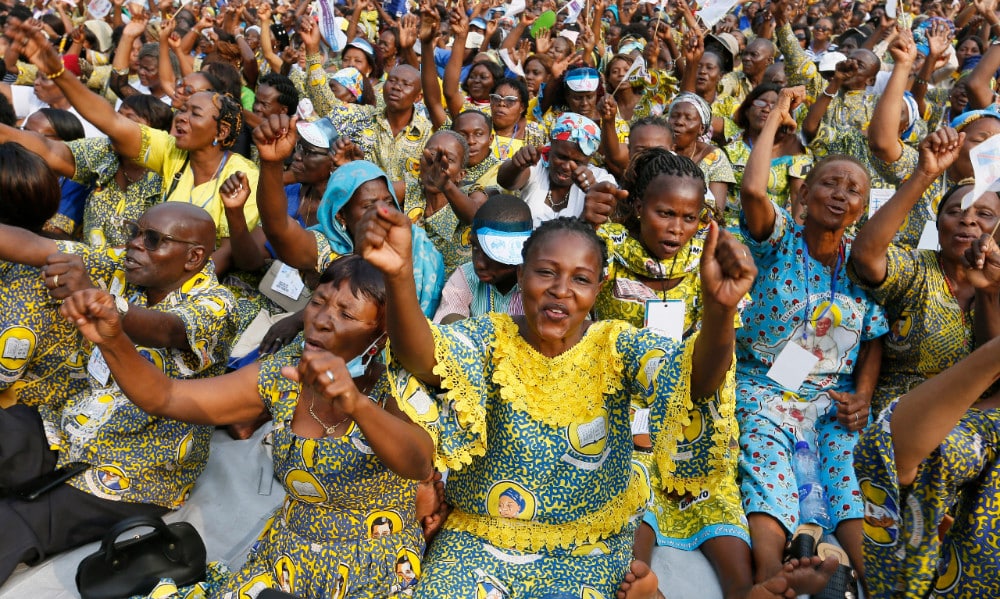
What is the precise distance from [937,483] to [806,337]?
5.68 feet

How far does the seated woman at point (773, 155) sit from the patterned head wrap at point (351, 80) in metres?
3.22

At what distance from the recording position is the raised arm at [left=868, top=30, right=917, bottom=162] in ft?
12.1

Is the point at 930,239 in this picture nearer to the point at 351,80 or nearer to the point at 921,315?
the point at 921,315

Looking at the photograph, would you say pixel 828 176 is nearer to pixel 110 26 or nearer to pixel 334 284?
pixel 334 284

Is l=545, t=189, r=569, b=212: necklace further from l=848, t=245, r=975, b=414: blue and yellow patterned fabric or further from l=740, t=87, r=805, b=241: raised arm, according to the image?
l=848, t=245, r=975, b=414: blue and yellow patterned fabric

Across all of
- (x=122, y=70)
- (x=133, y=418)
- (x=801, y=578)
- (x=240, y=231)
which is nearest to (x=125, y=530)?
(x=133, y=418)

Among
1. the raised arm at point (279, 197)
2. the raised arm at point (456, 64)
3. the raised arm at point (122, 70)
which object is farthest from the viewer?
the raised arm at point (122, 70)

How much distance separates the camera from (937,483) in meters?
1.66

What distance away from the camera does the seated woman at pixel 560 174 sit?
416 centimetres

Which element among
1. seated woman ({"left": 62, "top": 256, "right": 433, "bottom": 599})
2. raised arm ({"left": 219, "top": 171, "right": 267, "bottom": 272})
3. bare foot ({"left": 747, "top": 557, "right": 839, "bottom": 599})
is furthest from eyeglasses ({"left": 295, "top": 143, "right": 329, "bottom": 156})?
bare foot ({"left": 747, "top": 557, "right": 839, "bottom": 599})

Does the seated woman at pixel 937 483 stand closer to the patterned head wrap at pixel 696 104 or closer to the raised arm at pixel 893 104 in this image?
the raised arm at pixel 893 104

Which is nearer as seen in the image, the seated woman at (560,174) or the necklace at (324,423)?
the necklace at (324,423)

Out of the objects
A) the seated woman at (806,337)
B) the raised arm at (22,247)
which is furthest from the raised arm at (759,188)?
the raised arm at (22,247)

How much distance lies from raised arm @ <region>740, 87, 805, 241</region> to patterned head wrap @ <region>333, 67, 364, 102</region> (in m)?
4.11
